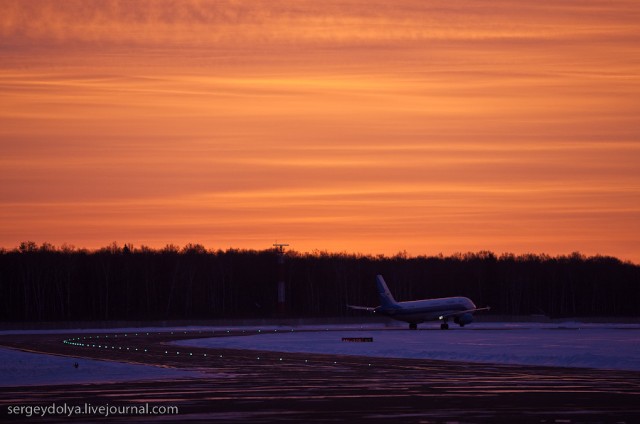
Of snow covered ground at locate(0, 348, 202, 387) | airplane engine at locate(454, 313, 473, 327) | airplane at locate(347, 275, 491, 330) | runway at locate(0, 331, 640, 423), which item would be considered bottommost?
runway at locate(0, 331, 640, 423)

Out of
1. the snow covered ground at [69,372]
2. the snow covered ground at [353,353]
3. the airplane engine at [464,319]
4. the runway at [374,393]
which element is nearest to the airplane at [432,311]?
the airplane engine at [464,319]

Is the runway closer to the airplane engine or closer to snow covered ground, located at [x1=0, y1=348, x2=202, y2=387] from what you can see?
snow covered ground, located at [x1=0, y1=348, x2=202, y2=387]

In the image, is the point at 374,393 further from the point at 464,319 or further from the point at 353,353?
the point at 464,319

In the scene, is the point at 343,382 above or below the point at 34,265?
below

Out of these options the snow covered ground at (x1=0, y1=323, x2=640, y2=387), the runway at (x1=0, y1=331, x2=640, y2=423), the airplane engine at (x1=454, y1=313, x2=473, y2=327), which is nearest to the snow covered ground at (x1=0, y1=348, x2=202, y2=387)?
the snow covered ground at (x1=0, y1=323, x2=640, y2=387)

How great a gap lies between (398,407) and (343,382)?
372 inches

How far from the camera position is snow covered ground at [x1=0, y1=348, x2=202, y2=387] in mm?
40312

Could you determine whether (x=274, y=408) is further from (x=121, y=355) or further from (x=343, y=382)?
(x=121, y=355)

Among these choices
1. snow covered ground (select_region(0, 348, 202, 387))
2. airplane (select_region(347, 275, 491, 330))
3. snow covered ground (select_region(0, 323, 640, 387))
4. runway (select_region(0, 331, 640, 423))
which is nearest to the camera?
runway (select_region(0, 331, 640, 423))

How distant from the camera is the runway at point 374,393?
27.0m

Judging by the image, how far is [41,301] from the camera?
587 ft

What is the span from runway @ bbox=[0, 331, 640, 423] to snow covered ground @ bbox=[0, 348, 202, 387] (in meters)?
1.09

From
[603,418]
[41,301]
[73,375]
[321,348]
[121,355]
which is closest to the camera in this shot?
[603,418]

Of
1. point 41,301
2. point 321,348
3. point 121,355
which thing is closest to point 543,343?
point 321,348
